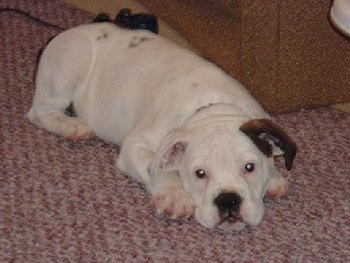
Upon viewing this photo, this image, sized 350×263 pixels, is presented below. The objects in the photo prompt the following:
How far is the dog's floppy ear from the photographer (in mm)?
2541

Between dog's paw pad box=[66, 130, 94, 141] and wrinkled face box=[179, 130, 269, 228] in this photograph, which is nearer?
wrinkled face box=[179, 130, 269, 228]

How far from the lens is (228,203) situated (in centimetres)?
244

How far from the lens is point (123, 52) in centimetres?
312

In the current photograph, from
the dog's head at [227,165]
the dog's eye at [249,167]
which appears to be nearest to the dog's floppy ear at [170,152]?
the dog's head at [227,165]

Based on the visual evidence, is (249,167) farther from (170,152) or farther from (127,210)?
(127,210)

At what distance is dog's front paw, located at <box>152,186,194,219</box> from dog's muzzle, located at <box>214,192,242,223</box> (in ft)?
0.48

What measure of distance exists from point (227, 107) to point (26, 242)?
2.50 feet

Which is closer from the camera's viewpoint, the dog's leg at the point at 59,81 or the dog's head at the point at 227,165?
the dog's head at the point at 227,165

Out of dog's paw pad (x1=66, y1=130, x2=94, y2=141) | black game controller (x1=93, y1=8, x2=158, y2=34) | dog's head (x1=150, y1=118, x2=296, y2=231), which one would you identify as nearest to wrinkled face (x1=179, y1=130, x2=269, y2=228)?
dog's head (x1=150, y1=118, x2=296, y2=231)

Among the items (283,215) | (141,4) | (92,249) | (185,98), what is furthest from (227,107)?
(141,4)

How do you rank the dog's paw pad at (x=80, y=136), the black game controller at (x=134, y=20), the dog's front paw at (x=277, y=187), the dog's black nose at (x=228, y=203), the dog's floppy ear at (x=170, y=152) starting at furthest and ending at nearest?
the black game controller at (x=134, y=20), the dog's paw pad at (x=80, y=136), the dog's front paw at (x=277, y=187), the dog's floppy ear at (x=170, y=152), the dog's black nose at (x=228, y=203)

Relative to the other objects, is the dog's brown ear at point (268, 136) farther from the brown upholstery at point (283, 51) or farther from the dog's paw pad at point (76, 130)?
the dog's paw pad at point (76, 130)

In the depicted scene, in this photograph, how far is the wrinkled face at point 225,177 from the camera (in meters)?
2.46

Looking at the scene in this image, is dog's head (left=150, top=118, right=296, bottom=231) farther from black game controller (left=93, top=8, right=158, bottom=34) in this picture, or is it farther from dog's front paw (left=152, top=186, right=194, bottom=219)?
black game controller (left=93, top=8, right=158, bottom=34)
